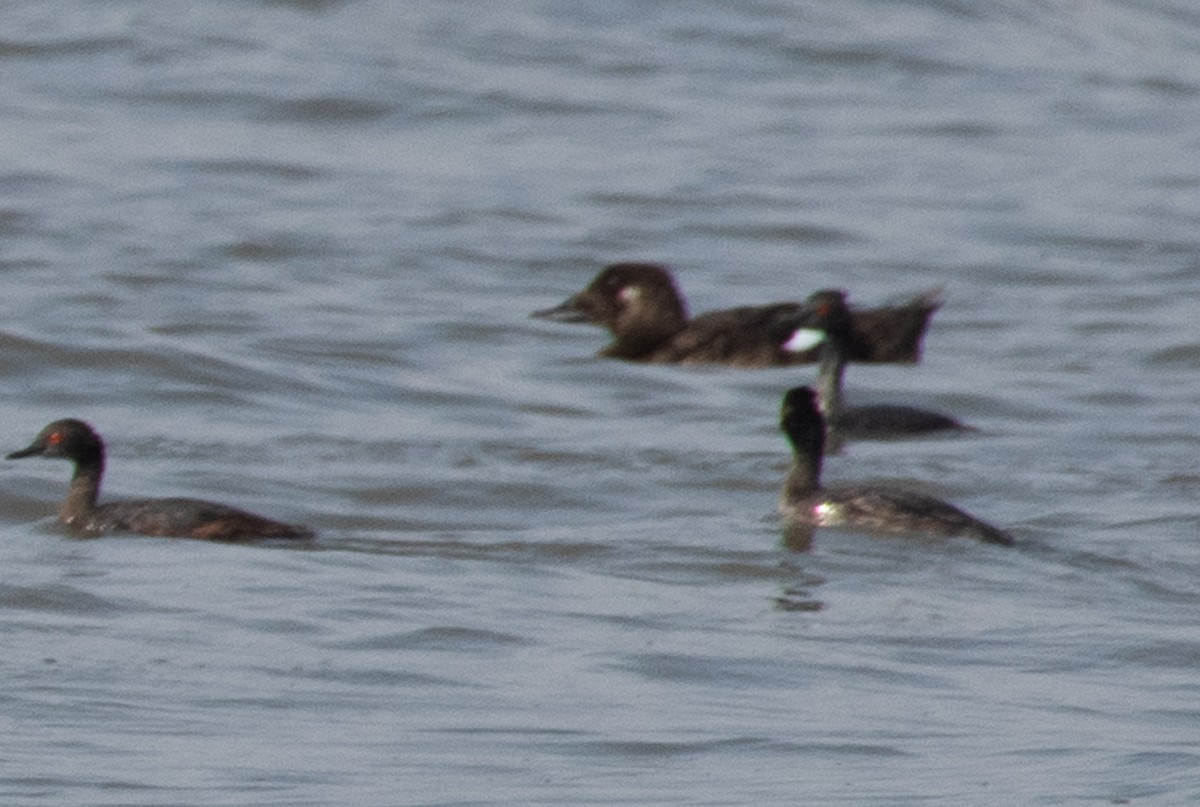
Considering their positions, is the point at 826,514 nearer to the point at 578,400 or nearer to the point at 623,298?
the point at 578,400

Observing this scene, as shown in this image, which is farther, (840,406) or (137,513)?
(840,406)

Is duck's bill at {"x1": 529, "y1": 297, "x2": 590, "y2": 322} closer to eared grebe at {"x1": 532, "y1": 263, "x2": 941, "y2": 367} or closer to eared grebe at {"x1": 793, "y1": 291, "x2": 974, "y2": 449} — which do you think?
eared grebe at {"x1": 532, "y1": 263, "x2": 941, "y2": 367}

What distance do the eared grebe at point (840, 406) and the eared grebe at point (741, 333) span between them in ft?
1.16

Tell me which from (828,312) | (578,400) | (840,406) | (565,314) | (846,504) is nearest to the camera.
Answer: (846,504)

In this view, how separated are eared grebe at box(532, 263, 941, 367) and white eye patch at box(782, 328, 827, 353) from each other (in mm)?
22

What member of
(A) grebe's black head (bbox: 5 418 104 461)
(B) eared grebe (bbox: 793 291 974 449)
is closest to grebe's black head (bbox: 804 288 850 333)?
(B) eared grebe (bbox: 793 291 974 449)

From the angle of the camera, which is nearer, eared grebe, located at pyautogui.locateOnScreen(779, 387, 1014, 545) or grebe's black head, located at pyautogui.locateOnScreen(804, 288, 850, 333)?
eared grebe, located at pyautogui.locateOnScreen(779, 387, 1014, 545)

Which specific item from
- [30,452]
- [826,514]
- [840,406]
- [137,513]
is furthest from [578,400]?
[137,513]

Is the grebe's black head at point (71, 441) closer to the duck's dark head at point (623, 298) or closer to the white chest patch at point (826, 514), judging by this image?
the white chest patch at point (826, 514)

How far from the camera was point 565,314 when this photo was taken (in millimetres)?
19078

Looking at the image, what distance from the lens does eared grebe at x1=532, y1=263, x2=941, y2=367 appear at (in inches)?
704

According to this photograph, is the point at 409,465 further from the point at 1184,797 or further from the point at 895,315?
the point at 1184,797

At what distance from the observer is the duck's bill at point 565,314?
19.0 metres

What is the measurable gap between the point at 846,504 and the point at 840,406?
3582 mm
